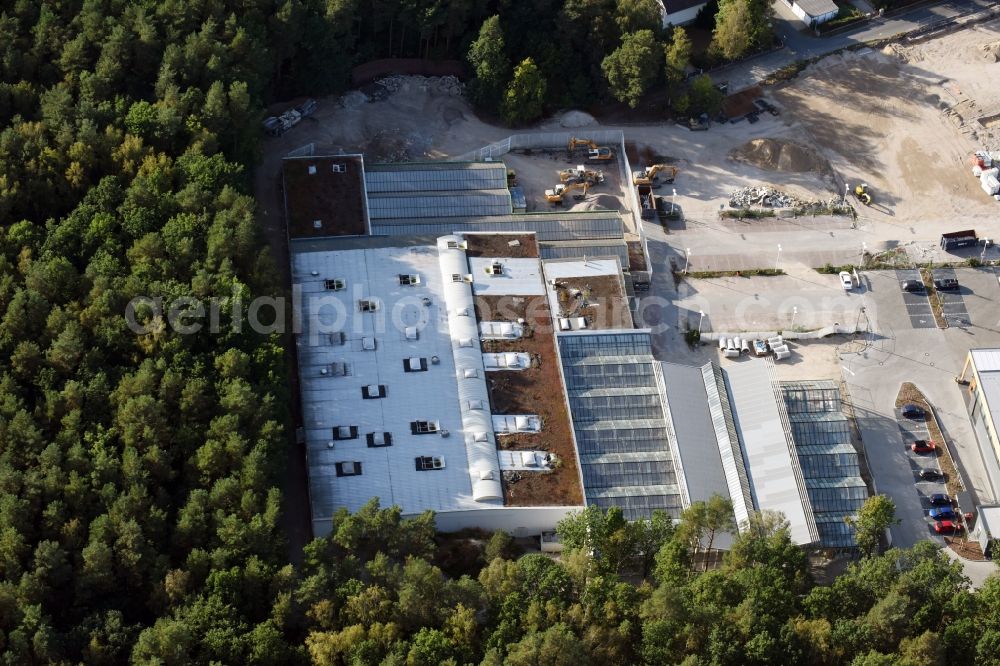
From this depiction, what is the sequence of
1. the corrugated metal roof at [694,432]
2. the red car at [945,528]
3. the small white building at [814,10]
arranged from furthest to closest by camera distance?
the small white building at [814,10]
the red car at [945,528]
the corrugated metal roof at [694,432]

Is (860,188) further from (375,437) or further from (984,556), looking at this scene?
(375,437)

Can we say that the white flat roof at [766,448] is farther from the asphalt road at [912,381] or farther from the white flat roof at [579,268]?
the white flat roof at [579,268]

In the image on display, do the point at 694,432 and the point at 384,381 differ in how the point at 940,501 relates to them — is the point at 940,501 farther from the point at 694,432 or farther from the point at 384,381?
the point at 384,381

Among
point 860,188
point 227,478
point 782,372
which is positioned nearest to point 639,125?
point 860,188

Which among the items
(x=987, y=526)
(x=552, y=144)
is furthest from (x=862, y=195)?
(x=987, y=526)

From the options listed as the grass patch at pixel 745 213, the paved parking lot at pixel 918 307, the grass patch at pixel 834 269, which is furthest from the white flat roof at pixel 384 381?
the paved parking lot at pixel 918 307
